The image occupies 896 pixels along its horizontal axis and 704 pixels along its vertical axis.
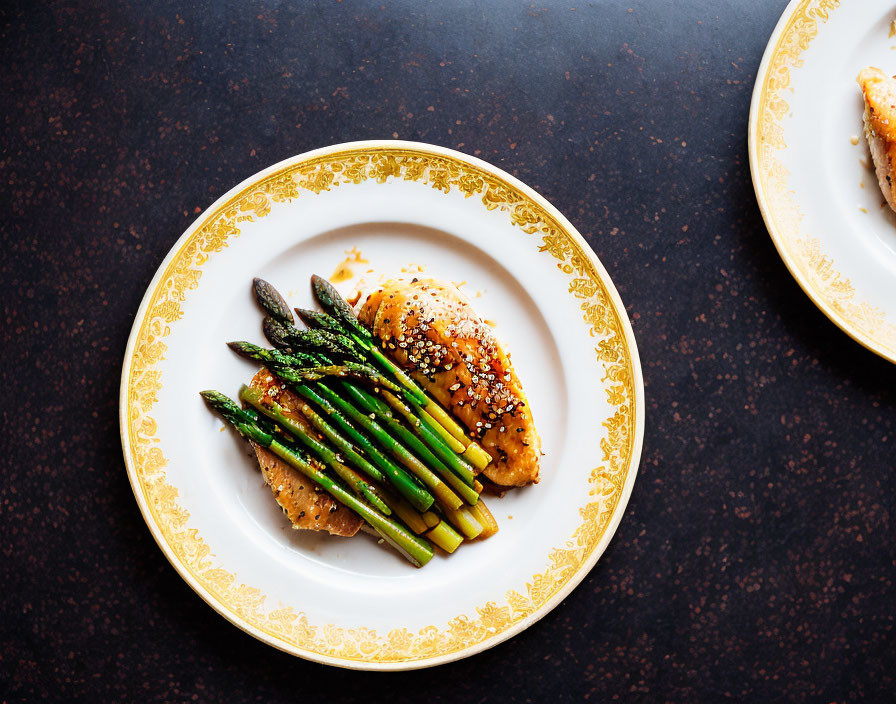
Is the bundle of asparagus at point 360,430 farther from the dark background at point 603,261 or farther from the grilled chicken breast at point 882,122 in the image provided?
the grilled chicken breast at point 882,122

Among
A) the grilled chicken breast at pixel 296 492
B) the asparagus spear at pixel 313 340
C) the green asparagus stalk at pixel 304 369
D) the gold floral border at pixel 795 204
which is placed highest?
the gold floral border at pixel 795 204

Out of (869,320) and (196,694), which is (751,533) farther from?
(196,694)

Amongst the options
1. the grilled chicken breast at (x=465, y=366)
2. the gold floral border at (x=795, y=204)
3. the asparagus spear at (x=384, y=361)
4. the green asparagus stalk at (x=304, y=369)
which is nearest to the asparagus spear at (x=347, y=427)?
the green asparagus stalk at (x=304, y=369)

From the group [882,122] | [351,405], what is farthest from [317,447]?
[882,122]

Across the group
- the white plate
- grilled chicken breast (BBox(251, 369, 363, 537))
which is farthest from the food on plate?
the white plate

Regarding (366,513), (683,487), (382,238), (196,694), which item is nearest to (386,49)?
(382,238)

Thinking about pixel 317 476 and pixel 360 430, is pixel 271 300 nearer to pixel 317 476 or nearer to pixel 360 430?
pixel 360 430
